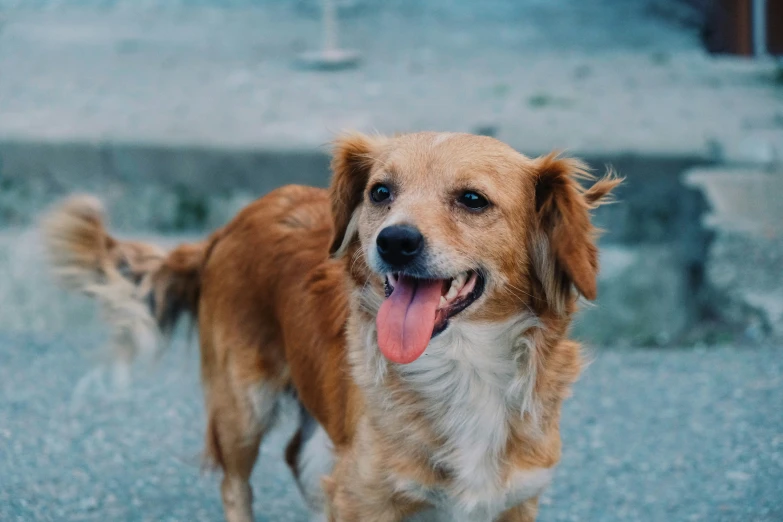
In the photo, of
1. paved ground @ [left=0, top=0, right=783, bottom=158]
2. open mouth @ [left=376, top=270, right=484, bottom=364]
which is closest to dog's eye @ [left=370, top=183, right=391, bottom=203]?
open mouth @ [left=376, top=270, right=484, bottom=364]

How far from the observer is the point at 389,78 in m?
7.79

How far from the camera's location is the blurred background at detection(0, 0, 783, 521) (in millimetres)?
4121

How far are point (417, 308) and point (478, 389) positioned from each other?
34 cm

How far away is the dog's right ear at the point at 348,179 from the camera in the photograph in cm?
312

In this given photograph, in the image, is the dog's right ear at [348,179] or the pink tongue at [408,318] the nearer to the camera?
the pink tongue at [408,318]

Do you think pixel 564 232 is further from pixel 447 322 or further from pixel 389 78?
pixel 389 78

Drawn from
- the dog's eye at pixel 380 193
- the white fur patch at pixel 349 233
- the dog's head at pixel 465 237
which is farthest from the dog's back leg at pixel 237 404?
the dog's eye at pixel 380 193

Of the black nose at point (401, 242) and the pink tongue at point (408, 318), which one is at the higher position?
the black nose at point (401, 242)

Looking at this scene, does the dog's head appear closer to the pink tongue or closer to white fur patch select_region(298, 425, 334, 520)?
the pink tongue

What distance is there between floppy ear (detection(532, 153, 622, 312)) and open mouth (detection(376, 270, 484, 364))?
21 cm

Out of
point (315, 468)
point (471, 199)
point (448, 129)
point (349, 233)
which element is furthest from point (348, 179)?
point (448, 129)

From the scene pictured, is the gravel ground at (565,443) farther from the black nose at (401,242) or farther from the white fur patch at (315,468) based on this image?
the black nose at (401,242)

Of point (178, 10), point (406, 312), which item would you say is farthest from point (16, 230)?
point (178, 10)

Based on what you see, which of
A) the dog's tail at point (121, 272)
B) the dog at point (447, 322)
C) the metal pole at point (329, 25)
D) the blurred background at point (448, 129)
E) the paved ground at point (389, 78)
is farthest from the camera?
the metal pole at point (329, 25)
